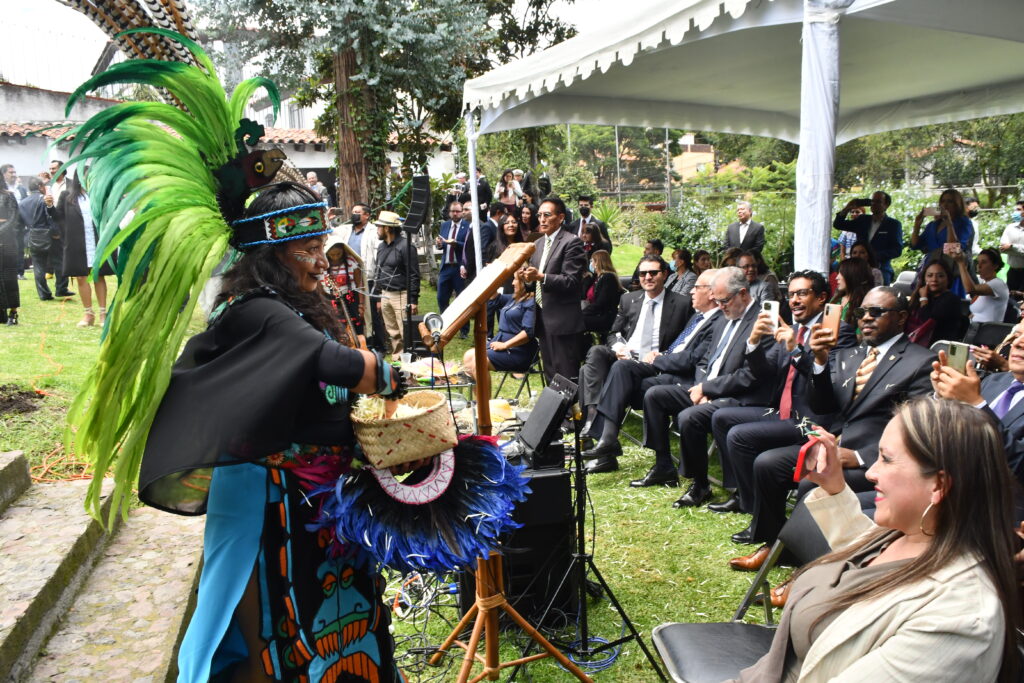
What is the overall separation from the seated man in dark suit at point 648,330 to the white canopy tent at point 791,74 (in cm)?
159

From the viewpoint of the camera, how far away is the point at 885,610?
1719mm

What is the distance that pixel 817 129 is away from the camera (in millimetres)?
4617

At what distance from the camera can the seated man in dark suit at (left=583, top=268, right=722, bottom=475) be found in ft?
19.0

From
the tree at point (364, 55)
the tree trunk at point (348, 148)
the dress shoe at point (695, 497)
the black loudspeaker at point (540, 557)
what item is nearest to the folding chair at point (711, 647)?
the black loudspeaker at point (540, 557)

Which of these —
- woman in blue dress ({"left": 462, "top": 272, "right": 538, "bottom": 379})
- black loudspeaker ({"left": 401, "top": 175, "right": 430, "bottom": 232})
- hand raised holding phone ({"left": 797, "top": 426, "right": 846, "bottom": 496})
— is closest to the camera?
hand raised holding phone ({"left": 797, "top": 426, "right": 846, "bottom": 496})

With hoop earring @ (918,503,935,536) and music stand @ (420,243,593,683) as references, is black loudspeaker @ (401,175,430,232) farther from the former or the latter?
hoop earring @ (918,503,935,536)

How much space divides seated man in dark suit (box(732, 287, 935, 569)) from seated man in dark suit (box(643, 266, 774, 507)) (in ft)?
2.24

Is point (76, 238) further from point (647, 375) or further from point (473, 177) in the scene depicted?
point (647, 375)

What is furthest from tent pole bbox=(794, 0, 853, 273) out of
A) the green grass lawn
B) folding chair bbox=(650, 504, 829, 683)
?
folding chair bbox=(650, 504, 829, 683)

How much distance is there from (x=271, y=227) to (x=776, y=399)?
11.8ft

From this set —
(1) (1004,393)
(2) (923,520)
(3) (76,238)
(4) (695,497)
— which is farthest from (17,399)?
(1) (1004,393)

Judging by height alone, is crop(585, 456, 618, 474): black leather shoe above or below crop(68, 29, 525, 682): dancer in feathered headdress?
below

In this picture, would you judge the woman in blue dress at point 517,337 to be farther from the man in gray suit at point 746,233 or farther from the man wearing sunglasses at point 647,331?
the man in gray suit at point 746,233

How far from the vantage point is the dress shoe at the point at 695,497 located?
5055 millimetres
